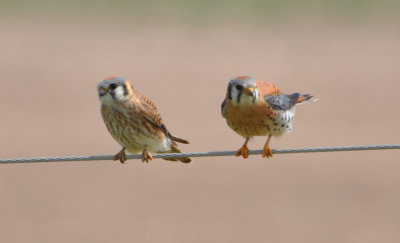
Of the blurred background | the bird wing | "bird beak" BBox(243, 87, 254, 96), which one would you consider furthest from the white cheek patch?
the blurred background

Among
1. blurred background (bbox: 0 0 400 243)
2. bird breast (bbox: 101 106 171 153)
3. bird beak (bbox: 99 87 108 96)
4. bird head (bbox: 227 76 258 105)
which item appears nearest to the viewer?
bird head (bbox: 227 76 258 105)

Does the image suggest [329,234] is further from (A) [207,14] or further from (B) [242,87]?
(A) [207,14]

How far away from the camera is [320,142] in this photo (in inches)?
798

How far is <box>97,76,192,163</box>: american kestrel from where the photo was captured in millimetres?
9867

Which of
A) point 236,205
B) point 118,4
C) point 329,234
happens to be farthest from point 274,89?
point 118,4

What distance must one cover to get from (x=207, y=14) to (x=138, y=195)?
1895cm

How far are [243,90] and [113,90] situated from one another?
121 cm

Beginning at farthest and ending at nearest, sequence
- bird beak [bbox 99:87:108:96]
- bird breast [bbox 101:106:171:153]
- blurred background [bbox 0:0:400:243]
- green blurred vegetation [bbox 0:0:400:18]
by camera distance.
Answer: green blurred vegetation [bbox 0:0:400:18]
blurred background [bbox 0:0:400:243]
bird breast [bbox 101:106:171:153]
bird beak [bbox 99:87:108:96]

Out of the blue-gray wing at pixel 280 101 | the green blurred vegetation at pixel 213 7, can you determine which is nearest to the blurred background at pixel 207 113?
the green blurred vegetation at pixel 213 7

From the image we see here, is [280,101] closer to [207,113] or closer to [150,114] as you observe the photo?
[150,114]

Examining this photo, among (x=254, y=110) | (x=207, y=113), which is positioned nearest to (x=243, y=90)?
(x=254, y=110)

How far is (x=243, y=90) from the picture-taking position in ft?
31.8

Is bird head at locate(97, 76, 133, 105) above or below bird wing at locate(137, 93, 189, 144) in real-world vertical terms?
above

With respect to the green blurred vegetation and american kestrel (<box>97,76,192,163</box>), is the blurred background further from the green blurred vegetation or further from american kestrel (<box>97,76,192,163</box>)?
american kestrel (<box>97,76,192,163</box>)
